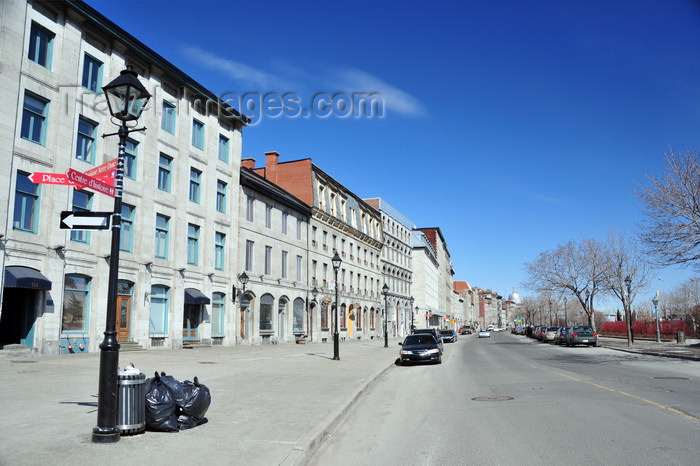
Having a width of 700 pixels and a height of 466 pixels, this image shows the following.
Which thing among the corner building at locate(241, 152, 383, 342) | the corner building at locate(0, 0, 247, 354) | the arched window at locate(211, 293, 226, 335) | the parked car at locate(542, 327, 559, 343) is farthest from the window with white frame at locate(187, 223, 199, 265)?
the parked car at locate(542, 327, 559, 343)

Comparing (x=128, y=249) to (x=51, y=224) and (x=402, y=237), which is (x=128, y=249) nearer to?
(x=51, y=224)

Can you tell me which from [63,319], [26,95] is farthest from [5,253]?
[26,95]

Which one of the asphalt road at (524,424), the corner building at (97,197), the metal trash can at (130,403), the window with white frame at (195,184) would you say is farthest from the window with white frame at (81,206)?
the metal trash can at (130,403)

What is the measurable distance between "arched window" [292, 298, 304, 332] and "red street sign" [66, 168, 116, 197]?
111 feet

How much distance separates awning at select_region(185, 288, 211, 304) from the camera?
96.1 feet

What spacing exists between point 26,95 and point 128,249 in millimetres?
7999

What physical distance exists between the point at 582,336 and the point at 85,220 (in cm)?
4132

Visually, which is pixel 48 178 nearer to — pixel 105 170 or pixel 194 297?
pixel 105 170

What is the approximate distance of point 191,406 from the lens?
8062 mm

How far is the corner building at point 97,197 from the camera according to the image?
2014 centimetres

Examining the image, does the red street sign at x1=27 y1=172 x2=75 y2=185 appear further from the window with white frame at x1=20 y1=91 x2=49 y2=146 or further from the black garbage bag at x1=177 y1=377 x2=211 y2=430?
the window with white frame at x1=20 y1=91 x2=49 y2=146

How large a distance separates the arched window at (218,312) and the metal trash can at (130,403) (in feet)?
81.7

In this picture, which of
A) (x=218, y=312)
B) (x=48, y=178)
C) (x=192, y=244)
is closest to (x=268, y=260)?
(x=218, y=312)

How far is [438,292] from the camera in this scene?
114625mm
